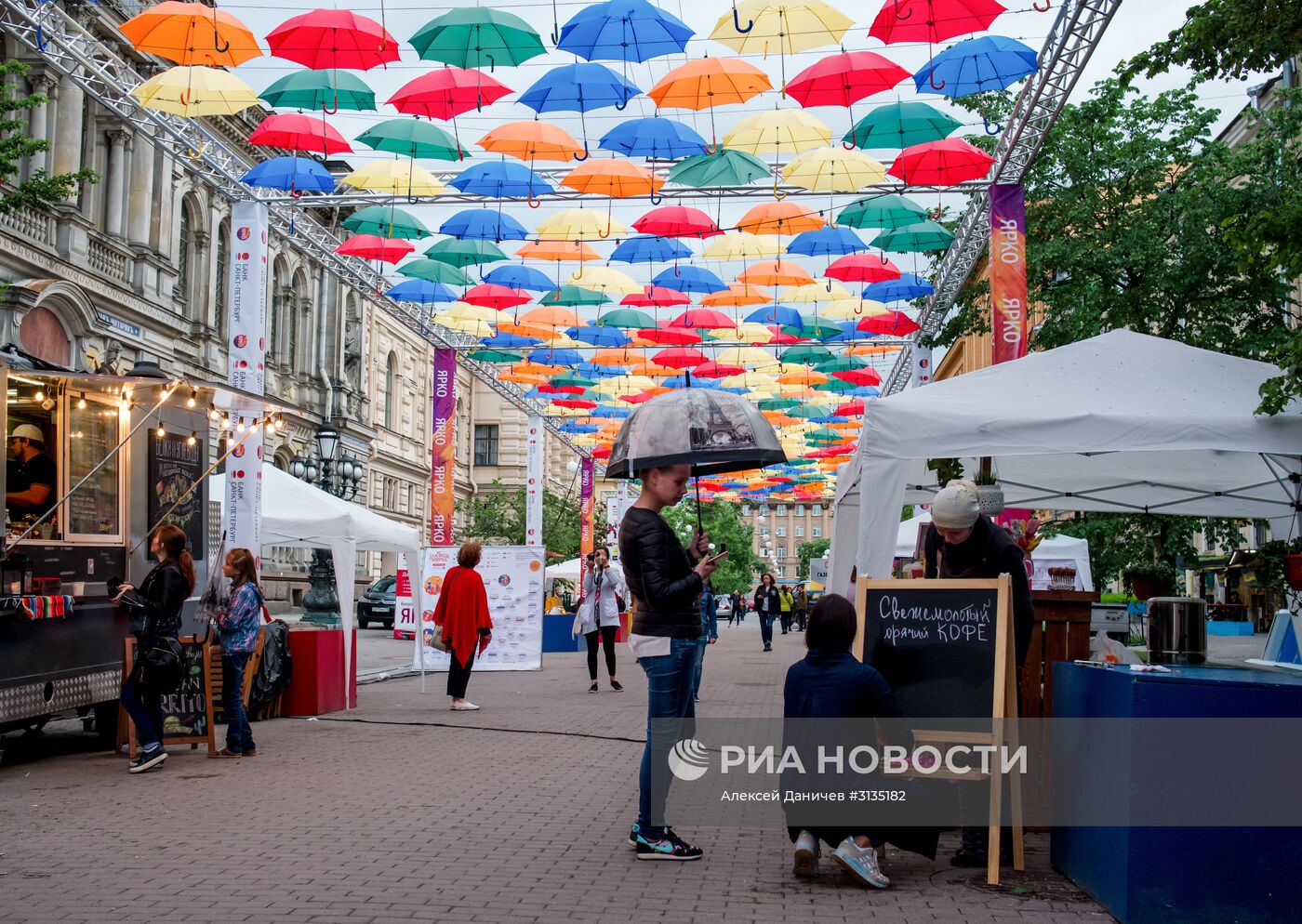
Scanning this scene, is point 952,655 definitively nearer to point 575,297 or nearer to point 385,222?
point 385,222

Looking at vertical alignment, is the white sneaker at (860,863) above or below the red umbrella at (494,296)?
below

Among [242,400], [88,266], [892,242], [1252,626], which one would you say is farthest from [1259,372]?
[1252,626]

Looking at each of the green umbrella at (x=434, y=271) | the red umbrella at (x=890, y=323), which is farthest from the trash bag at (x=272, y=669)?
A: the red umbrella at (x=890, y=323)

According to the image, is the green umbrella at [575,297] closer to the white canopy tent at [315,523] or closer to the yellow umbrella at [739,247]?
the yellow umbrella at [739,247]

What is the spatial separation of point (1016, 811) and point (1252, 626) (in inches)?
1638

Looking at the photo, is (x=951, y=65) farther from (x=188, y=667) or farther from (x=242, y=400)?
(x=188, y=667)

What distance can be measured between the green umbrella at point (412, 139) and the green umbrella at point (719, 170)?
123 inches

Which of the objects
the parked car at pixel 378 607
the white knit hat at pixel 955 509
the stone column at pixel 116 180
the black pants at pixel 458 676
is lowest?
the parked car at pixel 378 607

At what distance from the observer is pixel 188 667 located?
11250mm

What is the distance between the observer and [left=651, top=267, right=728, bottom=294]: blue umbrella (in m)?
24.9

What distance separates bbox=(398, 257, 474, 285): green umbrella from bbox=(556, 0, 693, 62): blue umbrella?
941 centimetres

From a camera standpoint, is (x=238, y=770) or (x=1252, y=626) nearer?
(x=238, y=770)

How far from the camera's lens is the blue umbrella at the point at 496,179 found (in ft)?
64.3

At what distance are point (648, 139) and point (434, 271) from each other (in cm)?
755
